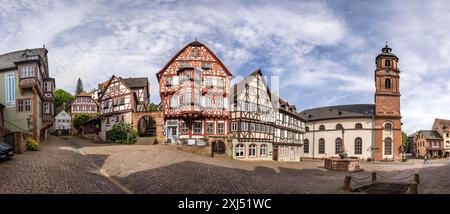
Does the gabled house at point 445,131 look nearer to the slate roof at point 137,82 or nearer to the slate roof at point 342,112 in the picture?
the slate roof at point 342,112

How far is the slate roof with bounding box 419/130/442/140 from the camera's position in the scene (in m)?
78.8

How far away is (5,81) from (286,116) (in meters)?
34.0

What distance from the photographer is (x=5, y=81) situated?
2722cm

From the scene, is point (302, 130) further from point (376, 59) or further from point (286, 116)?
point (376, 59)

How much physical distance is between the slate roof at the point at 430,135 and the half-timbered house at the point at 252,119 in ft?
196

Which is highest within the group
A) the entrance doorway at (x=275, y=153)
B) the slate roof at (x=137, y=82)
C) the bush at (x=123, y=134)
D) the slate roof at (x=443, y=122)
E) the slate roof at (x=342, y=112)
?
the slate roof at (x=137, y=82)

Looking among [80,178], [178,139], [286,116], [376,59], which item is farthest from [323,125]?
[80,178]

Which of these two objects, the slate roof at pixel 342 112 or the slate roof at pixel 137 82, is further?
the slate roof at pixel 342 112

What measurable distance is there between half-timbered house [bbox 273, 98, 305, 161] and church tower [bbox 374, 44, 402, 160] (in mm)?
15811

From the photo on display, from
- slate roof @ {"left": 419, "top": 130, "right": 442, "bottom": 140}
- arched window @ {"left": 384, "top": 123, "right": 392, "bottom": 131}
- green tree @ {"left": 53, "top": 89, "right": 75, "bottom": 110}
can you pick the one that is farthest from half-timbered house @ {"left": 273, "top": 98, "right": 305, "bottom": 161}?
slate roof @ {"left": 419, "top": 130, "right": 442, "bottom": 140}

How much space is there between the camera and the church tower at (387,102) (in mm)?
55219

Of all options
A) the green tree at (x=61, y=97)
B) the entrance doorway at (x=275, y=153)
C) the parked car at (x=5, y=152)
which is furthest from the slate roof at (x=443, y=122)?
the parked car at (x=5, y=152)

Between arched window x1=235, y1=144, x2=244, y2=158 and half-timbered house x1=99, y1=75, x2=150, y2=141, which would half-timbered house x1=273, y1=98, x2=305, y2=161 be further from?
half-timbered house x1=99, y1=75, x2=150, y2=141
